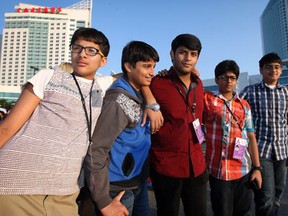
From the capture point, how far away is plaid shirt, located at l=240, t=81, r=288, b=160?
2.62m

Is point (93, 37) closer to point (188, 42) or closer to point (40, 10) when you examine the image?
point (188, 42)

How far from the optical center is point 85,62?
145 cm

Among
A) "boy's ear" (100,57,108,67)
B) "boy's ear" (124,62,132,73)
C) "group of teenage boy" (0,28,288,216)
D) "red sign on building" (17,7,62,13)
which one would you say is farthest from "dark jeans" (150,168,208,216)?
"red sign on building" (17,7,62,13)

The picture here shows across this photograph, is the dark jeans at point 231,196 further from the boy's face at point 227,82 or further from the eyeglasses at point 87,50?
the eyeglasses at point 87,50

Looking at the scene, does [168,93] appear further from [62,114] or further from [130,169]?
[62,114]

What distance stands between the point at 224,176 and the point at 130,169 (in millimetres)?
1175

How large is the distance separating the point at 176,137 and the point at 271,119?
4.82ft

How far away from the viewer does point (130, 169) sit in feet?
5.05

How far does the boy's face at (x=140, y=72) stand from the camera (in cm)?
175

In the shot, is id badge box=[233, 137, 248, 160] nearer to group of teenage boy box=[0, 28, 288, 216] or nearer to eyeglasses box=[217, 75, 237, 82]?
group of teenage boy box=[0, 28, 288, 216]

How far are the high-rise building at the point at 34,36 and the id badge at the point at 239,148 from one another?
119185 mm

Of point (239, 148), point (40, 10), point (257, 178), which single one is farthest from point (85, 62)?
point (40, 10)

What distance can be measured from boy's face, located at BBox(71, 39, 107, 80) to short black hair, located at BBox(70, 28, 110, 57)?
3cm

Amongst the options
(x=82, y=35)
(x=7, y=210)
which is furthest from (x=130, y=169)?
(x=82, y=35)
